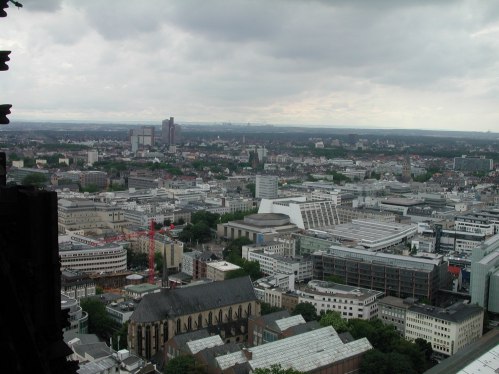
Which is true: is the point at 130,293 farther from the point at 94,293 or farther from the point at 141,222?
the point at 141,222

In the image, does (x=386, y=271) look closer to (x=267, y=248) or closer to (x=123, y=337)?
(x=267, y=248)

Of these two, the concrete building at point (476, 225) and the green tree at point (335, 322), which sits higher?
the concrete building at point (476, 225)

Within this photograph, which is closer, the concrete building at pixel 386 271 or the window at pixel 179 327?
the window at pixel 179 327

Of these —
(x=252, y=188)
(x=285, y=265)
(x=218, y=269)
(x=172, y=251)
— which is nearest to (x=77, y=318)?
(x=218, y=269)

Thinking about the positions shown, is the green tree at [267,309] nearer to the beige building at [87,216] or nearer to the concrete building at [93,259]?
the concrete building at [93,259]

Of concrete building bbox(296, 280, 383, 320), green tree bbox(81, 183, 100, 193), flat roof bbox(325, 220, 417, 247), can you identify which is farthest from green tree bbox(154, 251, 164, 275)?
green tree bbox(81, 183, 100, 193)

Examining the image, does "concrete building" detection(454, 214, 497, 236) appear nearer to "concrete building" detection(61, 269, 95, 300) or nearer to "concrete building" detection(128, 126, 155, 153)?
"concrete building" detection(61, 269, 95, 300)

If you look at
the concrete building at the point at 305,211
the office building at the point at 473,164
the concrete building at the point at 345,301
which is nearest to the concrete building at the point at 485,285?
the concrete building at the point at 345,301
